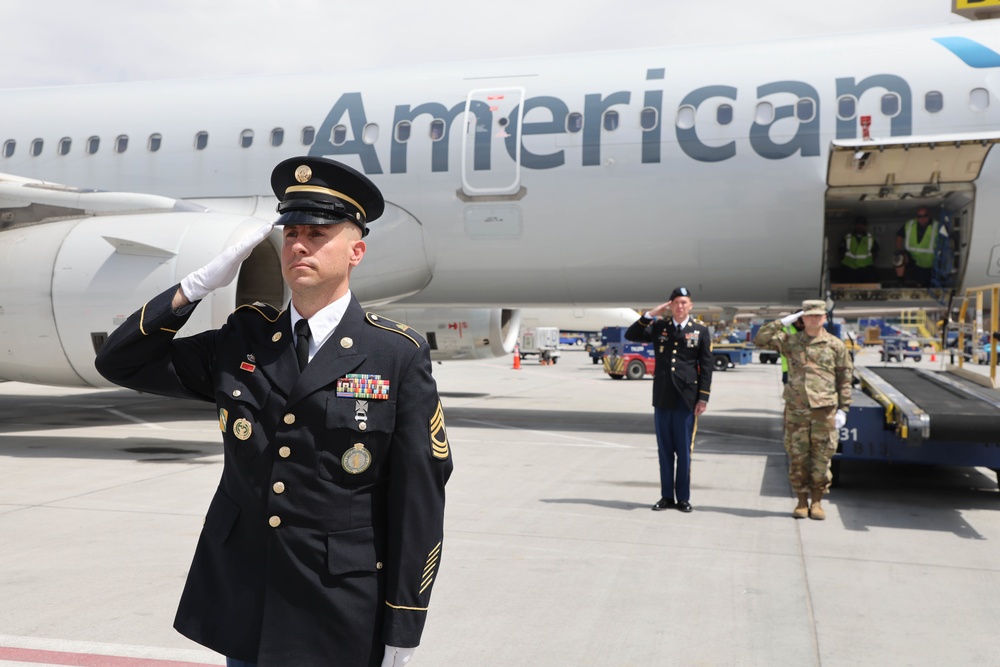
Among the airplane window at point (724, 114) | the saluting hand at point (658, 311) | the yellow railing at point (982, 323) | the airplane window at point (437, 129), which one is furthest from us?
the airplane window at point (437, 129)

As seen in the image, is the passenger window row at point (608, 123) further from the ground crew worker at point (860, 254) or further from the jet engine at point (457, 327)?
the jet engine at point (457, 327)

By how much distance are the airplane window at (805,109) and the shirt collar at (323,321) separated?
821cm

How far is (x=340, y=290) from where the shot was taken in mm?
2174

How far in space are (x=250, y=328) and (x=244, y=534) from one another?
51 cm

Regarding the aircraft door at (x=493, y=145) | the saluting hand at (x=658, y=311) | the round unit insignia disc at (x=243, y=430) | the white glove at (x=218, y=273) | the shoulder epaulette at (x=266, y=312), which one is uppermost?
the aircraft door at (x=493, y=145)

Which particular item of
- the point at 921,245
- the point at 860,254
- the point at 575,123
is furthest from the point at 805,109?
the point at 575,123

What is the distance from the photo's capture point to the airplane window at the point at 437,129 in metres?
10.3

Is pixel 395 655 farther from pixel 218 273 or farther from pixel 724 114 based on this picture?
pixel 724 114

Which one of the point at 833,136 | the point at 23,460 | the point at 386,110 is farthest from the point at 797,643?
the point at 386,110

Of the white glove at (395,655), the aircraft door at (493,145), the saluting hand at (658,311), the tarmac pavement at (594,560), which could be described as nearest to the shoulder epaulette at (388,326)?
the white glove at (395,655)

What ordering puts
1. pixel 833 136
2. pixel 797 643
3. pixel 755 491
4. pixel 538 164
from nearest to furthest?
pixel 797 643 → pixel 755 491 → pixel 833 136 → pixel 538 164

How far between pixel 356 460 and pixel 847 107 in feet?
27.8

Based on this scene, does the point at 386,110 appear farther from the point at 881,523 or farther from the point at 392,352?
the point at 392,352

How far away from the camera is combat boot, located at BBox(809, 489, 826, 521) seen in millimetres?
6359
